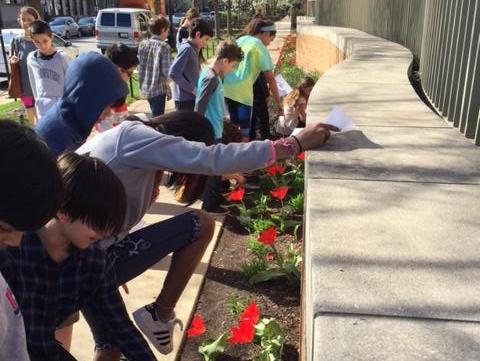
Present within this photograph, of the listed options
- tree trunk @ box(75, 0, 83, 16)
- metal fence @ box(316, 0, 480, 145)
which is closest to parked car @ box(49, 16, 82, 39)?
tree trunk @ box(75, 0, 83, 16)

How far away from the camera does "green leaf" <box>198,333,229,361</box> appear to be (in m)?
2.74

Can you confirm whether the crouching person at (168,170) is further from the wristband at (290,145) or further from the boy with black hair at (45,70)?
the boy with black hair at (45,70)

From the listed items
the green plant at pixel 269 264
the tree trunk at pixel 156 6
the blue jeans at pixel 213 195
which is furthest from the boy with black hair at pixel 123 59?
the tree trunk at pixel 156 6

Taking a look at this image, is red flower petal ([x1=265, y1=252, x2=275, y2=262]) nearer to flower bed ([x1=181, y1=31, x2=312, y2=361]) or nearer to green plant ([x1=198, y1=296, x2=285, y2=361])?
flower bed ([x1=181, y1=31, x2=312, y2=361])

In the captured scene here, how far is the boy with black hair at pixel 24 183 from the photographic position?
4.00 ft

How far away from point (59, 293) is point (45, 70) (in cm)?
383

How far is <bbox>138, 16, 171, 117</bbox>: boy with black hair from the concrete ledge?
10.5 ft

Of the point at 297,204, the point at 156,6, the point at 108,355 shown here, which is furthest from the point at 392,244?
the point at 156,6

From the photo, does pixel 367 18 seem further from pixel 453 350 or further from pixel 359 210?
pixel 453 350

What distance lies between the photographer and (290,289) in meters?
3.43

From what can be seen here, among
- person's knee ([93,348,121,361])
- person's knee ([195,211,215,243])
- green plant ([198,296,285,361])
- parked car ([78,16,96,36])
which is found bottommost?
parked car ([78,16,96,36])

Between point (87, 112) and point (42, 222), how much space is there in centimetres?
150

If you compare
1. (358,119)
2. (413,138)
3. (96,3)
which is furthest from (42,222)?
(96,3)

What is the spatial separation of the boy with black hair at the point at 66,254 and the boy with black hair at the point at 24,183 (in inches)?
18.3
